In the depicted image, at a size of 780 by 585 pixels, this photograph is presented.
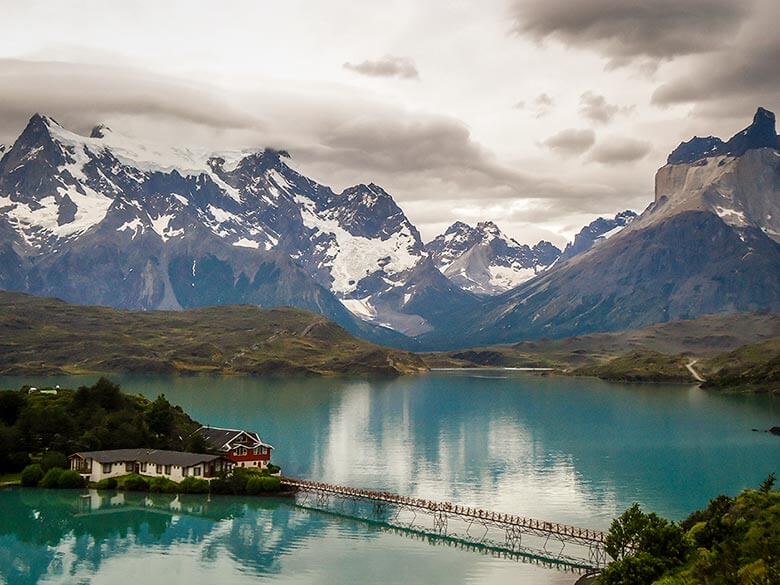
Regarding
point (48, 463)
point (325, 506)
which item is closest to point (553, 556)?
point (325, 506)

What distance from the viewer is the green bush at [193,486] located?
107m

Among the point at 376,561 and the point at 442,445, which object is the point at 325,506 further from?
the point at 442,445

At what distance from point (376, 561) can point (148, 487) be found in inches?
1501

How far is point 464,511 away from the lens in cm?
9944

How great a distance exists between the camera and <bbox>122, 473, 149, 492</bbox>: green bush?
355 feet

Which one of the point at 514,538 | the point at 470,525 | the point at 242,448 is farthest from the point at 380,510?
the point at 242,448

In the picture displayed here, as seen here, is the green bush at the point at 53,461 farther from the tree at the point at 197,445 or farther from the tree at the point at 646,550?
the tree at the point at 646,550

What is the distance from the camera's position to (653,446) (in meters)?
162

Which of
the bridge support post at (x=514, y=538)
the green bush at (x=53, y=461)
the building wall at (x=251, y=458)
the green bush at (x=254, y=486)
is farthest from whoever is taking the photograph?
the building wall at (x=251, y=458)

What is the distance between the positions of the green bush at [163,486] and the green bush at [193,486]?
0.73 m

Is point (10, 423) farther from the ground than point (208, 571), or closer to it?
farther from the ground

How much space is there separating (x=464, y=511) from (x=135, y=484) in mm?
39024

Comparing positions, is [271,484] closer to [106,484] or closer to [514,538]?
[106,484]

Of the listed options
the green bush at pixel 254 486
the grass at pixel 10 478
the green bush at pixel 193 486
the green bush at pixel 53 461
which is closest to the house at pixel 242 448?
the green bush at pixel 193 486
